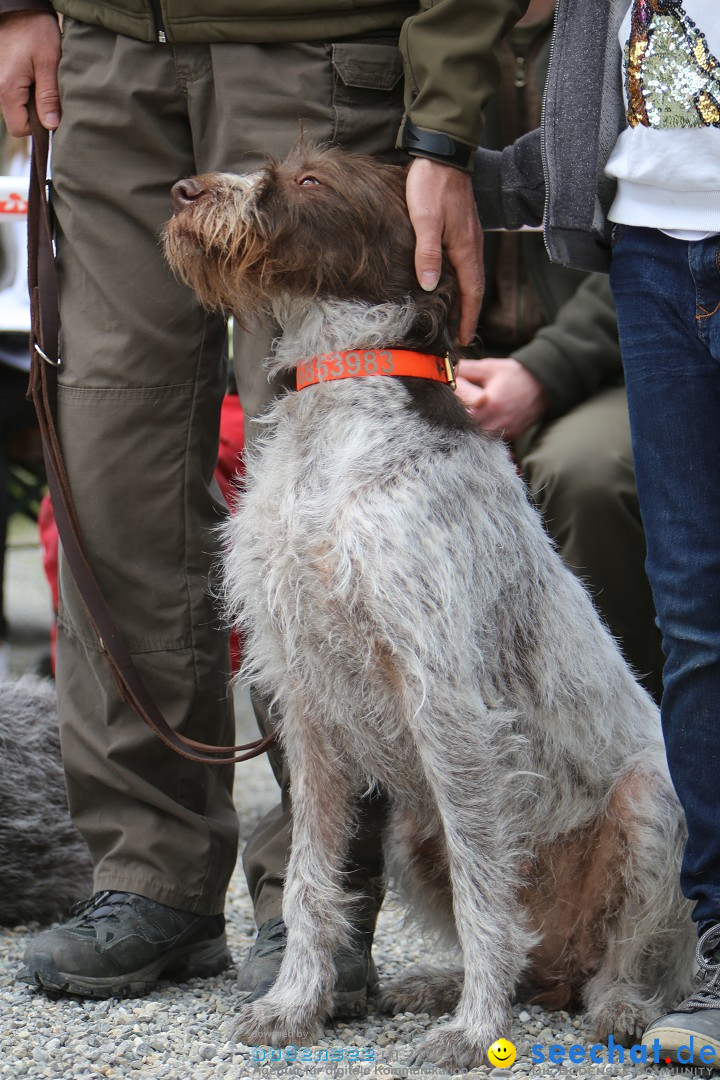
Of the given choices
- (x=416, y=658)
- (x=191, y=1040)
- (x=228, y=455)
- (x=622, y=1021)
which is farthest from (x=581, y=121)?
(x=228, y=455)

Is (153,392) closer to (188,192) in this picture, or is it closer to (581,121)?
(188,192)

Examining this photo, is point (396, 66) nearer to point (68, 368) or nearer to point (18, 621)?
point (68, 368)

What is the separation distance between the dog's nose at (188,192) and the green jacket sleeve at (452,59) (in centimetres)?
52

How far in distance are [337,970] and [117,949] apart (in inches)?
22.8

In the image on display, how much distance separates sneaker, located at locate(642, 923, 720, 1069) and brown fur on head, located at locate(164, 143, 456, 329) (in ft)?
5.14

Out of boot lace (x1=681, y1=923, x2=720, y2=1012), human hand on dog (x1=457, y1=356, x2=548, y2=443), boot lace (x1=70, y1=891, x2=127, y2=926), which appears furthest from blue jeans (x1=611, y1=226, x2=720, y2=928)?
human hand on dog (x1=457, y1=356, x2=548, y2=443)

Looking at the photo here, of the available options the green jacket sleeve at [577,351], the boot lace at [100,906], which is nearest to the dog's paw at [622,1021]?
the boot lace at [100,906]

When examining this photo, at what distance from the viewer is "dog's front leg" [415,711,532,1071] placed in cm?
269

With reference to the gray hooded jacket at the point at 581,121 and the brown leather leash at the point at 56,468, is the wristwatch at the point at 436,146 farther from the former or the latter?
the brown leather leash at the point at 56,468

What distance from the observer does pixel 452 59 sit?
9.24ft

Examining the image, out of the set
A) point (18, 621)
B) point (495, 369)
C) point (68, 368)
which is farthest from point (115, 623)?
point (18, 621)

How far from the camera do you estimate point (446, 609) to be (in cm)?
272

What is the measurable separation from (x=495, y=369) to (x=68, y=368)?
190cm

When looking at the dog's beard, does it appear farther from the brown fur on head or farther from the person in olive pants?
the person in olive pants
